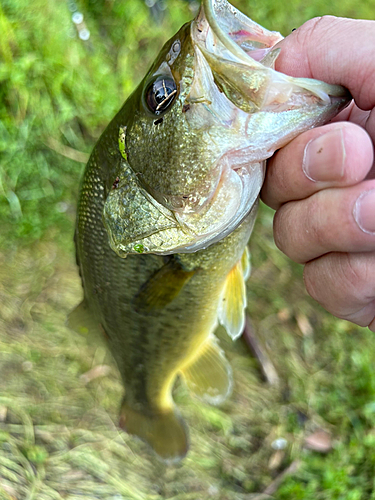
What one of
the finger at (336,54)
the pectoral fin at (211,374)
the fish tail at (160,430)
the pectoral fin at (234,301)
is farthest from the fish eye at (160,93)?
the fish tail at (160,430)

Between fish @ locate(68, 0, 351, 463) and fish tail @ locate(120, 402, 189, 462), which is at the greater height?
fish @ locate(68, 0, 351, 463)

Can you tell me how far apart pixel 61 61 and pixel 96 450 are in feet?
9.90

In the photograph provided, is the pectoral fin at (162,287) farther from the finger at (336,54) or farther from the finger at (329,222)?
the finger at (336,54)

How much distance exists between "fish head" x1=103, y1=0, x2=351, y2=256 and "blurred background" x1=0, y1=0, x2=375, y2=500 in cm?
202

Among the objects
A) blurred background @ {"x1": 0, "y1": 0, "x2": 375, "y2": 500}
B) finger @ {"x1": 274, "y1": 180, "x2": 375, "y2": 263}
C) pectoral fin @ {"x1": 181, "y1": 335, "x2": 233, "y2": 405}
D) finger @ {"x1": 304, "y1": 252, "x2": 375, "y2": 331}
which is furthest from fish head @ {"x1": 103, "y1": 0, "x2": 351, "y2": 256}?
blurred background @ {"x1": 0, "y1": 0, "x2": 375, "y2": 500}

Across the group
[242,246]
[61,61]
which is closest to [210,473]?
[242,246]

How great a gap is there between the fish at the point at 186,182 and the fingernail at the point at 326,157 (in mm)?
72

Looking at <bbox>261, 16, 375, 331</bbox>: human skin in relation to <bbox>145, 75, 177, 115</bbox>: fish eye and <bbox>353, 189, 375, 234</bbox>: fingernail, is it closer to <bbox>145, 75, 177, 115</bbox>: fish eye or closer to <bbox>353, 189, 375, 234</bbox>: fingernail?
<bbox>353, 189, 375, 234</bbox>: fingernail

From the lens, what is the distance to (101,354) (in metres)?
3.14

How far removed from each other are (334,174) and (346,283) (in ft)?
1.29

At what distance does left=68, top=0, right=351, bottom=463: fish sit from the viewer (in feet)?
3.17

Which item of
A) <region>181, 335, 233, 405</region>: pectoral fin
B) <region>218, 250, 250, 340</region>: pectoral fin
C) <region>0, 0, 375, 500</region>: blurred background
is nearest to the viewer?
<region>218, 250, 250, 340</region>: pectoral fin

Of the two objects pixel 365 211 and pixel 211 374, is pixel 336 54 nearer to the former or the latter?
pixel 365 211

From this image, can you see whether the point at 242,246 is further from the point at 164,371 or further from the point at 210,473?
the point at 210,473
